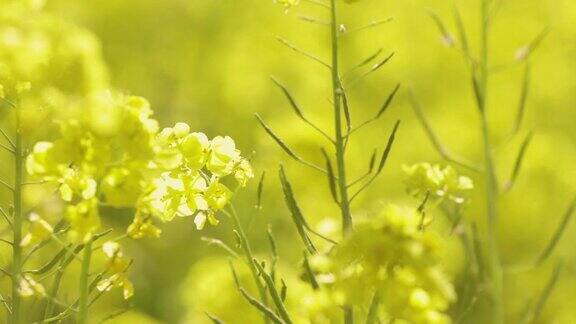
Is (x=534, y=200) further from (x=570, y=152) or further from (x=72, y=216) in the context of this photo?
(x=72, y=216)

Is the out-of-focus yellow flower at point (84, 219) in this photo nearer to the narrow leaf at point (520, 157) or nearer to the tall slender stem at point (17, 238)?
the tall slender stem at point (17, 238)

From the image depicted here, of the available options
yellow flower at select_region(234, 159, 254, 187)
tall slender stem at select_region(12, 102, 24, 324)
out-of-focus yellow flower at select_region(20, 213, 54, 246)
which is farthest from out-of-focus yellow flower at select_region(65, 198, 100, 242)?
yellow flower at select_region(234, 159, 254, 187)

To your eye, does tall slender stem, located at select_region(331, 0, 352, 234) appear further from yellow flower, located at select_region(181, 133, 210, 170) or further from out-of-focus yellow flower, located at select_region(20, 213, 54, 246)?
out-of-focus yellow flower, located at select_region(20, 213, 54, 246)

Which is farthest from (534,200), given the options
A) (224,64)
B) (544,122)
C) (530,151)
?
(224,64)

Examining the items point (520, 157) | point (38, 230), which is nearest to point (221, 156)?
point (38, 230)

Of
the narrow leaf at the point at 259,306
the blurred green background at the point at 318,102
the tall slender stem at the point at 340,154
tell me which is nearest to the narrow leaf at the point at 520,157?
the tall slender stem at the point at 340,154
